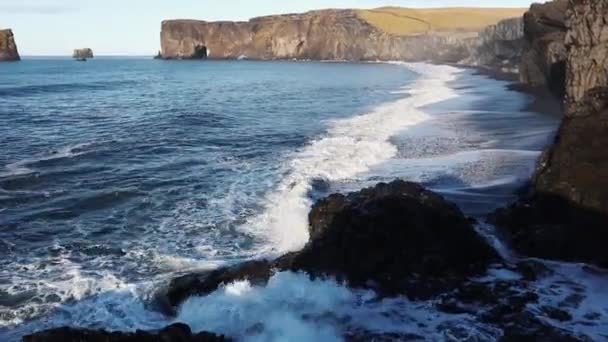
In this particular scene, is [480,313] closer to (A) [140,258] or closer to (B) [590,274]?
(B) [590,274]

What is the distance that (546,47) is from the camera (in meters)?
37.6

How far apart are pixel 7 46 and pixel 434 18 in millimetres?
116949

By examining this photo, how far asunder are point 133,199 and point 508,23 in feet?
210

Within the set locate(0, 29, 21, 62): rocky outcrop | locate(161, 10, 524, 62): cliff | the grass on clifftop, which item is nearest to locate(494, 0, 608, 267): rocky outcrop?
locate(161, 10, 524, 62): cliff

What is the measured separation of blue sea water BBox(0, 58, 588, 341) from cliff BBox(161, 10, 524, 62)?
313 ft

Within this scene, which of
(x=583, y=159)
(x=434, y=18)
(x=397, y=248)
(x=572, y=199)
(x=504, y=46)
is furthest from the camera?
(x=434, y=18)

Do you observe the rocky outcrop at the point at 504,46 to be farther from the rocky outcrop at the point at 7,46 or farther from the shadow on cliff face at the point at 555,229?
the rocky outcrop at the point at 7,46

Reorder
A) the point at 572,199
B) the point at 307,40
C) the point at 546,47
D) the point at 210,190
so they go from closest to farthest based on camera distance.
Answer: the point at 572,199 → the point at 210,190 → the point at 546,47 → the point at 307,40

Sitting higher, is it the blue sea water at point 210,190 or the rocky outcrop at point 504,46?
the rocky outcrop at point 504,46

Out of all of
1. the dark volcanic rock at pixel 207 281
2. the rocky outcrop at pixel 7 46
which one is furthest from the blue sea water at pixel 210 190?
the rocky outcrop at pixel 7 46

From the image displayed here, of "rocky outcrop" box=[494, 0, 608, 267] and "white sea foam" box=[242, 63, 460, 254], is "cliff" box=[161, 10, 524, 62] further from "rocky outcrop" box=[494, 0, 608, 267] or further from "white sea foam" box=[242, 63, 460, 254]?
"rocky outcrop" box=[494, 0, 608, 267]

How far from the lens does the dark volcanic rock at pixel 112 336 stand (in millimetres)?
7148

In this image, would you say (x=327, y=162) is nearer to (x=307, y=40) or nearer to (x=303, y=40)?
(x=307, y=40)

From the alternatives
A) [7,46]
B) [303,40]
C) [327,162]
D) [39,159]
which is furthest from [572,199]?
[7,46]
